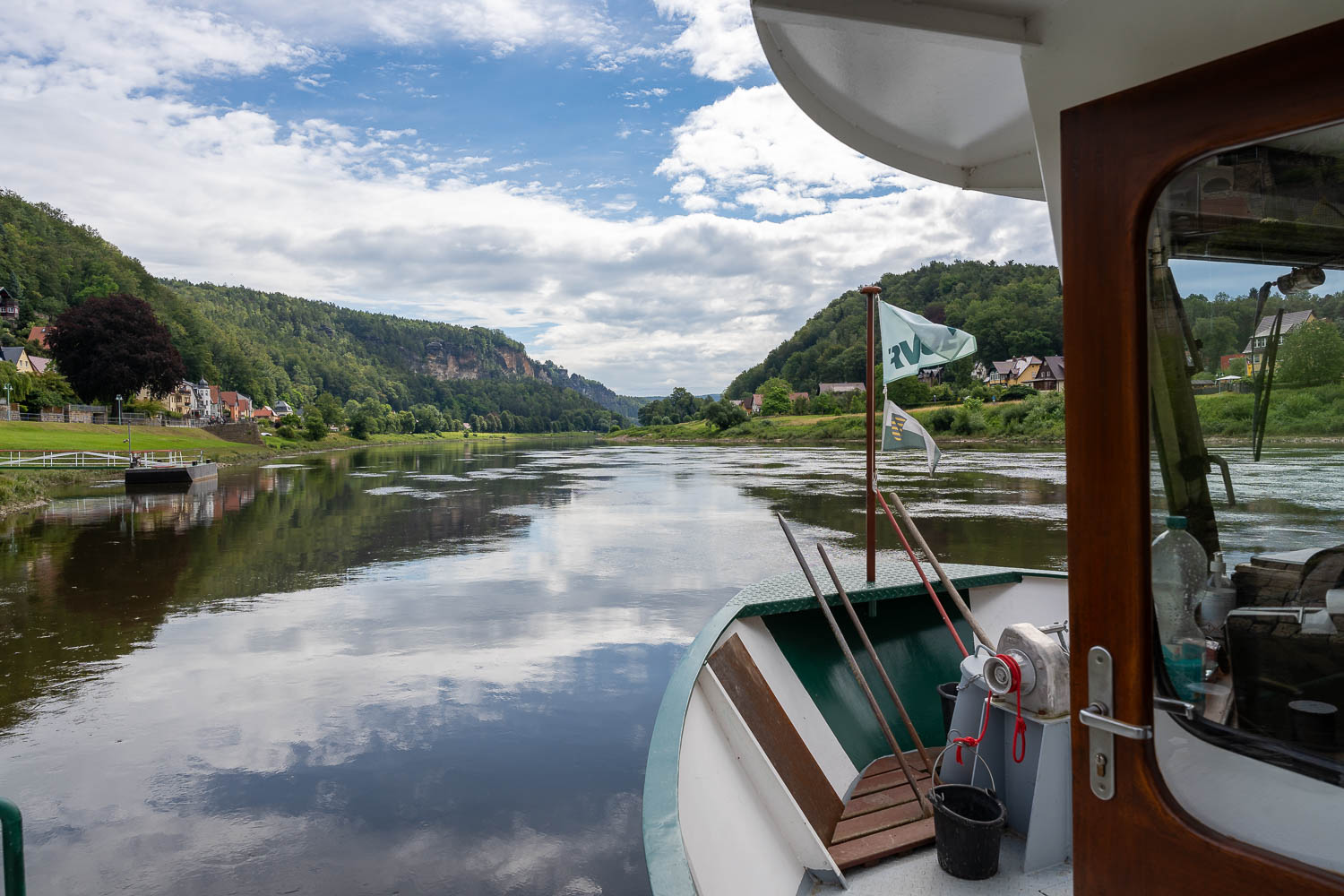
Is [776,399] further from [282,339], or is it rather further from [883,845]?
[282,339]

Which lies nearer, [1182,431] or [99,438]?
[1182,431]

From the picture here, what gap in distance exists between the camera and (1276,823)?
98 cm

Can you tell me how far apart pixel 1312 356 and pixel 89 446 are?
4769 centimetres

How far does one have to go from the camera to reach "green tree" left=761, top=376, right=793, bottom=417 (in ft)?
294

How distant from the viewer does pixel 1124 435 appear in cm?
114

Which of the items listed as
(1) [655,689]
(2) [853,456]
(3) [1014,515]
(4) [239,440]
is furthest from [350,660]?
(4) [239,440]

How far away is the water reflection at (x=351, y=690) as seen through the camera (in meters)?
4.67

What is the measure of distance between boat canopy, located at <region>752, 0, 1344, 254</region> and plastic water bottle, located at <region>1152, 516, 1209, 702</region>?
0.65 m

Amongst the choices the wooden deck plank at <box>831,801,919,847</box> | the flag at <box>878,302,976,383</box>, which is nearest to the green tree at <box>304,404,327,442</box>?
the flag at <box>878,302,976,383</box>

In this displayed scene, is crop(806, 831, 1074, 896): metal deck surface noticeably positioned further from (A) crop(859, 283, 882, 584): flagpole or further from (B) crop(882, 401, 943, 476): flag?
(B) crop(882, 401, 943, 476): flag

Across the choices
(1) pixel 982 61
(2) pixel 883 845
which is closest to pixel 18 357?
(2) pixel 883 845

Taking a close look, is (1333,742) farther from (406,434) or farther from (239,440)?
(406,434)

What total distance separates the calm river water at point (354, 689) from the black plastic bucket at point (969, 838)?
1698mm

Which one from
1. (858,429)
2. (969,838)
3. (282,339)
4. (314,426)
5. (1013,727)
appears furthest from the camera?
(282,339)
